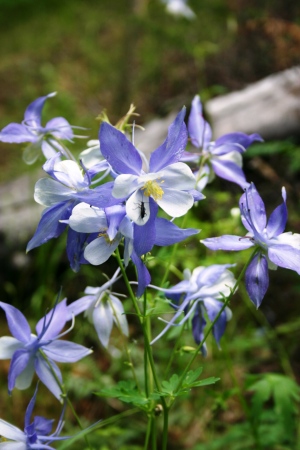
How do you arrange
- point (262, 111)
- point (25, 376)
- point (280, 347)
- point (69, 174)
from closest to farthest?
1. point (69, 174)
2. point (25, 376)
3. point (280, 347)
4. point (262, 111)

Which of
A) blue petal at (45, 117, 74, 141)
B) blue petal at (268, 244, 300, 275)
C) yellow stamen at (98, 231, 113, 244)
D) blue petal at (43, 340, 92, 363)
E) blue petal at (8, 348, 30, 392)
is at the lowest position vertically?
blue petal at (43, 340, 92, 363)

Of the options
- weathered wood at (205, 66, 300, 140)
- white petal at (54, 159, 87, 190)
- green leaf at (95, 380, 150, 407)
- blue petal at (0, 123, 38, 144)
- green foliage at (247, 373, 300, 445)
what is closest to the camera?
white petal at (54, 159, 87, 190)

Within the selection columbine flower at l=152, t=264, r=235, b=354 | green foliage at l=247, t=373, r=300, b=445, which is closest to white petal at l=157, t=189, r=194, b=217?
columbine flower at l=152, t=264, r=235, b=354

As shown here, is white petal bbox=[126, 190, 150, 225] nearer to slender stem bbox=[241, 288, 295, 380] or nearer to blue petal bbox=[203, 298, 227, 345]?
blue petal bbox=[203, 298, 227, 345]

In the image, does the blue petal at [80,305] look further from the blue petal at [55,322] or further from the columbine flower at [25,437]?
the columbine flower at [25,437]

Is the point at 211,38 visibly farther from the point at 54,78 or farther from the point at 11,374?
the point at 11,374

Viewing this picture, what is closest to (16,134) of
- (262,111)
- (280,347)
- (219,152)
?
(219,152)

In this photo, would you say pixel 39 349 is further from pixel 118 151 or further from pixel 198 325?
pixel 118 151
